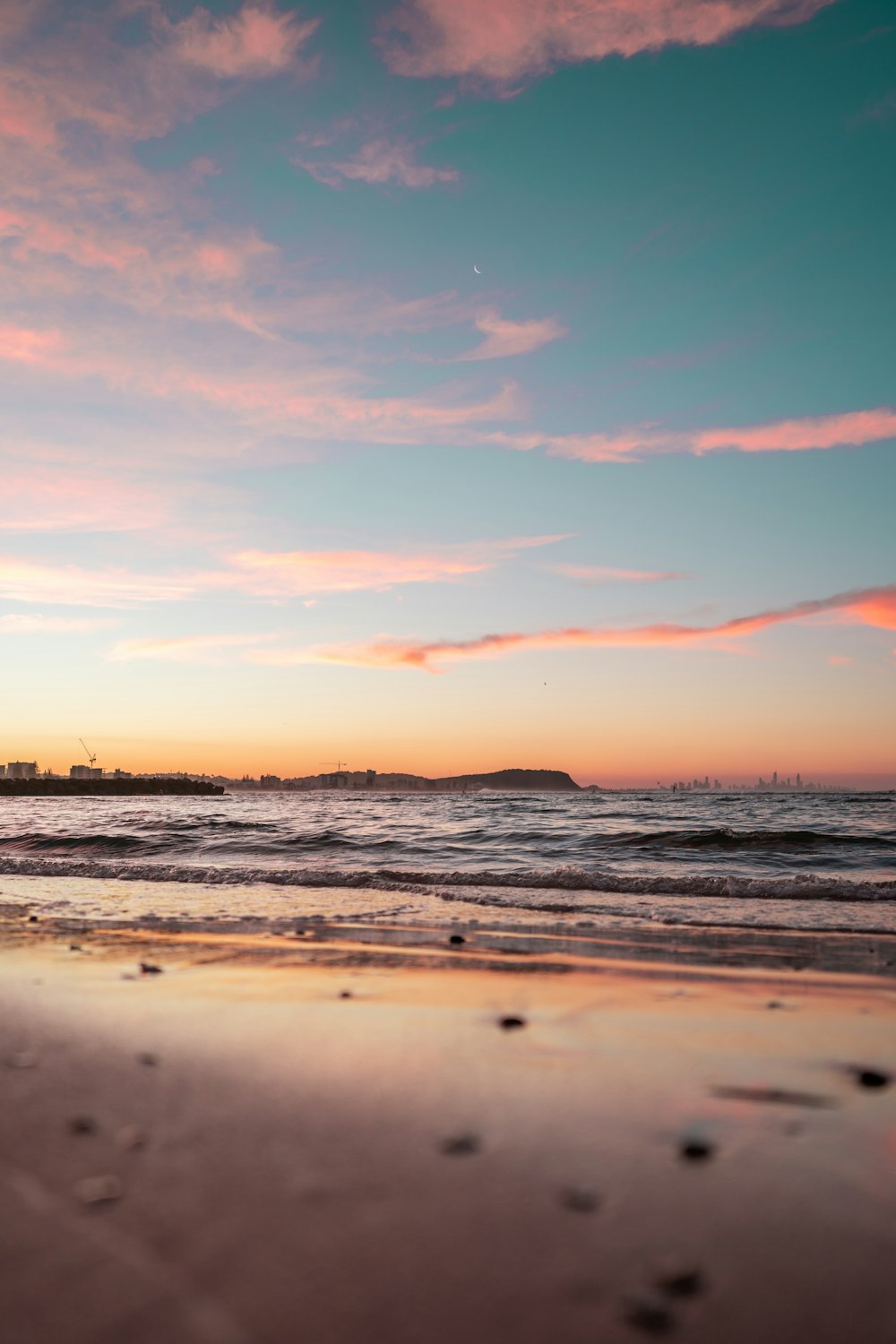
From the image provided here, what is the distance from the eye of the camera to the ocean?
30.2 feet

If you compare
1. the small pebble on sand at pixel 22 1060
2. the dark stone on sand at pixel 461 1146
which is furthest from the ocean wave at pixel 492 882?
the dark stone on sand at pixel 461 1146

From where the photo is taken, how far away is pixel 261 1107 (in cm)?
325

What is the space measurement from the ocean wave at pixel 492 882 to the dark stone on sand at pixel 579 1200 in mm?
7064

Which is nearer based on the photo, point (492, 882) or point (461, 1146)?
point (461, 1146)

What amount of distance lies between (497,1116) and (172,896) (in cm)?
832

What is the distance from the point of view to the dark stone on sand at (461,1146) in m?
2.82

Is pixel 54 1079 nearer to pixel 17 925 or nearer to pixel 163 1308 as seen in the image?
pixel 163 1308

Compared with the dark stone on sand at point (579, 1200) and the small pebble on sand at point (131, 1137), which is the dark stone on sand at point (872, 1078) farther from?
the small pebble on sand at point (131, 1137)

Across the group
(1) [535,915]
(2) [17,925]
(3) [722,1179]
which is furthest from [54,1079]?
(1) [535,915]

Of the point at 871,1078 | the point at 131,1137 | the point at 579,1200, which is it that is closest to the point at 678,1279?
the point at 579,1200

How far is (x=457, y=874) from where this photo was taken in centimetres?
1245

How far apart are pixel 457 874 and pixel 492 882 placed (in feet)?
2.11

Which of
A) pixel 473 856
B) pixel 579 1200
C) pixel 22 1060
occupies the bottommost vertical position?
pixel 473 856

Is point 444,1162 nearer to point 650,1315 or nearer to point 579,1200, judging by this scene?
point 579,1200
